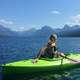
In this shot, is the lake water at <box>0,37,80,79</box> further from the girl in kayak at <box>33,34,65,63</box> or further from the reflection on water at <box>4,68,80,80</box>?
the reflection on water at <box>4,68,80,80</box>

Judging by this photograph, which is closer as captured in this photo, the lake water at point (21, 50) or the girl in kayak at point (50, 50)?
the girl in kayak at point (50, 50)

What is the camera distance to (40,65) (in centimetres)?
1655

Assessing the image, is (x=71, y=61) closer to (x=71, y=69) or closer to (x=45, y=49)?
(x=71, y=69)

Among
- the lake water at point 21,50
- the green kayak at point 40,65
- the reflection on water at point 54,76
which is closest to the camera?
the green kayak at point 40,65

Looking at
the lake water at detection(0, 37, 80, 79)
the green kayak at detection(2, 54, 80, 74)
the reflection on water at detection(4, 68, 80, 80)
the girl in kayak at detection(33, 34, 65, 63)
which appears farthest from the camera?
the lake water at detection(0, 37, 80, 79)

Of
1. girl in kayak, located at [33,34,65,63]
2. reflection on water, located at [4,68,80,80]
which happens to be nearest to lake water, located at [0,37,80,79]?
girl in kayak, located at [33,34,65,63]

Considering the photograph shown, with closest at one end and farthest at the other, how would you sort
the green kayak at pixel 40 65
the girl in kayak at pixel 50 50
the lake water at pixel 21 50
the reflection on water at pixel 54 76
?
the green kayak at pixel 40 65
the reflection on water at pixel 54 76
the girl in kayak at pixel 50 50
the lake water at pixel 21 50

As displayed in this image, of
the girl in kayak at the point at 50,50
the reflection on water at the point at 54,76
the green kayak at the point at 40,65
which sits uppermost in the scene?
the girl in kayak at the point at 50,50

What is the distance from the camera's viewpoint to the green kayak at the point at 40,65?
611 inches

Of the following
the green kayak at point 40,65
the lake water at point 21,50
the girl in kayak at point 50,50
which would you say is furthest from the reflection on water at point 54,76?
the lake water at point 21,50

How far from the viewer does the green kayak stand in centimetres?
1552

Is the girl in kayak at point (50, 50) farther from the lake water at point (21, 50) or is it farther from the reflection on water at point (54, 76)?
the lake water at point (21, 50)

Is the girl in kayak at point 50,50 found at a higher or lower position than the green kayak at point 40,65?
higher

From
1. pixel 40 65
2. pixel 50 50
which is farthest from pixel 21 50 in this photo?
pixel 40 65
